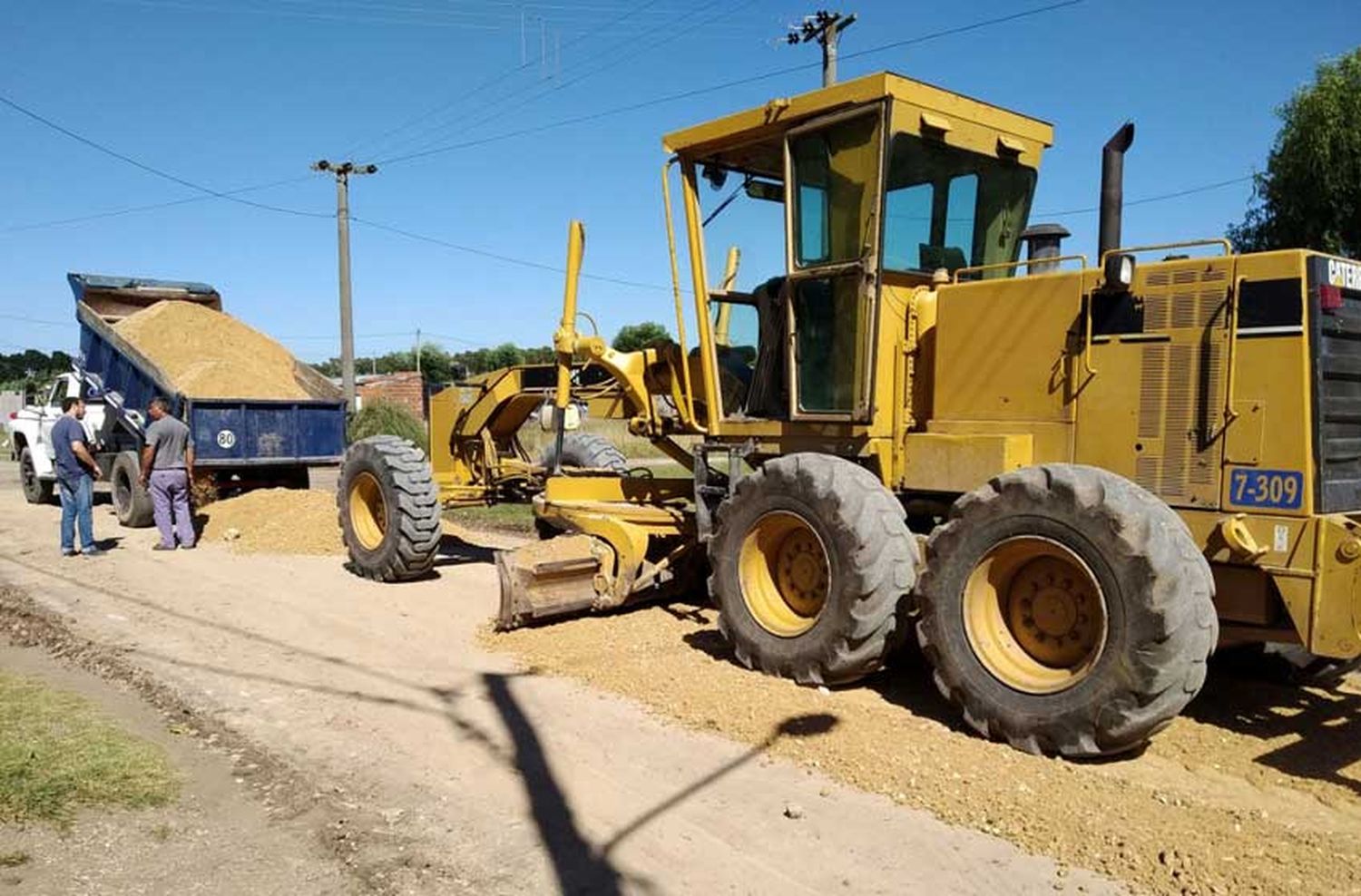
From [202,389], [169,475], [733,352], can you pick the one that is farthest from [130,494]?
[733,352]

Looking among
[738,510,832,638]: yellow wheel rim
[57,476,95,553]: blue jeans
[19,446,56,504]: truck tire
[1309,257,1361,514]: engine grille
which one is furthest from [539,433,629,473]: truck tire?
[19,446,56,504]: truck tire

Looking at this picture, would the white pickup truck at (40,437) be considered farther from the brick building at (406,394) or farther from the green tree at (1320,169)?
the green tree at (1320,169)

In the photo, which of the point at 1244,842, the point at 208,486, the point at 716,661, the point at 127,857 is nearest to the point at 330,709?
the point at 127,857

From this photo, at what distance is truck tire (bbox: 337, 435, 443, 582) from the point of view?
9047 millimetres

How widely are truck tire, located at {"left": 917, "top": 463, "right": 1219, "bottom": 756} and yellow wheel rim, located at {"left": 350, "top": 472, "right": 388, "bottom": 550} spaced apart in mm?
5973

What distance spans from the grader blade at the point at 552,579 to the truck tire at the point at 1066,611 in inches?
109

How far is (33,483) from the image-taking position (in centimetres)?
1675

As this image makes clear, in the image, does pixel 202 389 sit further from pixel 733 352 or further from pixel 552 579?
pixel 733 352

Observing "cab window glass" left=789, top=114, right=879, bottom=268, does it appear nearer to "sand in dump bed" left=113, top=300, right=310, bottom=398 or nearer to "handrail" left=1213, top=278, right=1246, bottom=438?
"handrail" left=1213, top=278, right=1246, bottom=438

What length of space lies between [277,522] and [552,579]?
21.0 feet

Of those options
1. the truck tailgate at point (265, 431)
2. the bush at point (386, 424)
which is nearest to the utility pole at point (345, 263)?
the bush at point (386, 424)

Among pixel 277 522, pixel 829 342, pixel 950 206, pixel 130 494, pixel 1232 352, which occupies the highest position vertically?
pixel 950 206

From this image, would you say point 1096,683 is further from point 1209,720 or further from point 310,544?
point 310,544

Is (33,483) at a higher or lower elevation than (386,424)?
lower
